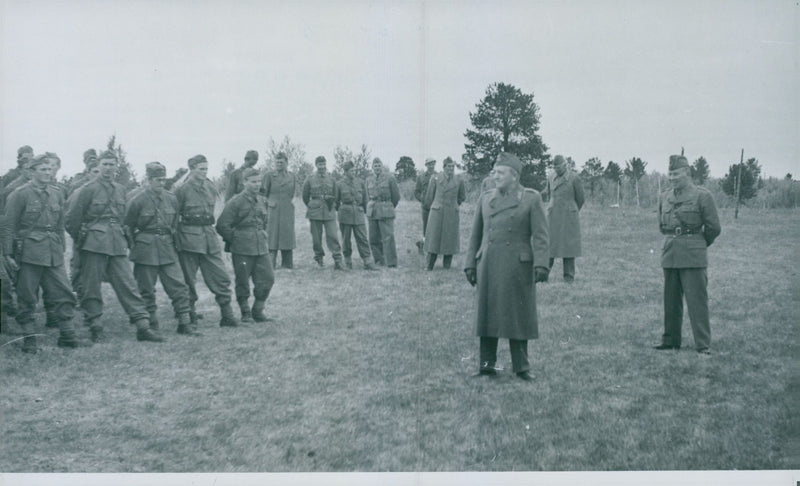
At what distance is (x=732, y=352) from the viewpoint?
6.55 metres

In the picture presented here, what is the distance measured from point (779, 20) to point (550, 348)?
3.67 m

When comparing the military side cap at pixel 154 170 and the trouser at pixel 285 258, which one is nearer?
the military side cap at pixel 154 170

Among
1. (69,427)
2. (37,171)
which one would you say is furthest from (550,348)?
(37,171)

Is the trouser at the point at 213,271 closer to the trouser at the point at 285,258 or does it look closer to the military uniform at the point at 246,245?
the military uniform at the point at 246,245

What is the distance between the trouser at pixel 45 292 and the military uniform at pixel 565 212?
6822 millimetres

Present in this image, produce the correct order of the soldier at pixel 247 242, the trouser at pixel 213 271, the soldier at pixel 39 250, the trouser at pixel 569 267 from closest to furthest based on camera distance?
the soldier at pixel 39 250
the trouser at pixel 213 271
the soldier at pixel 247 242
the trouser at pixel 569 267

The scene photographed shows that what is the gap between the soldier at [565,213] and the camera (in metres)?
10.7

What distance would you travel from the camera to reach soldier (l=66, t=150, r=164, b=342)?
7.12m

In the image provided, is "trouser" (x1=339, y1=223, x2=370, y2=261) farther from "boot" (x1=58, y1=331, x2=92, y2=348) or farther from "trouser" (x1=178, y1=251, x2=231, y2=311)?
"boot" (x1=58, y1=331, x2=92, y2=348)

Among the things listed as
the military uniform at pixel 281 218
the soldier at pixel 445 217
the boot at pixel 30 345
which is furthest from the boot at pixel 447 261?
the boot at pixel 30 345

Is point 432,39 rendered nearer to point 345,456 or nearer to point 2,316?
point 345,456

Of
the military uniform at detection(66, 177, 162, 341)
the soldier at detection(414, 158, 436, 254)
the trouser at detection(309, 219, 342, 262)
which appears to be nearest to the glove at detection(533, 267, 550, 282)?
the military uniform at detection(66, 177, 162, 341)

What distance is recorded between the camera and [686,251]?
6730 mm

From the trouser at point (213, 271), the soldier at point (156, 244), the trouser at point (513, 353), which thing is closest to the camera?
the trouser at point (513, 353)
